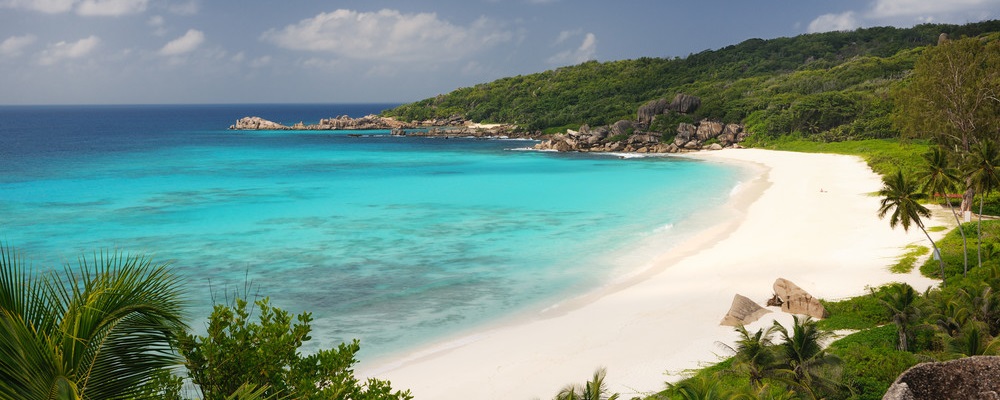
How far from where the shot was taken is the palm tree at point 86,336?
17.2 ft

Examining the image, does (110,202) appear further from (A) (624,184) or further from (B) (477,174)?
(A) (624,184)

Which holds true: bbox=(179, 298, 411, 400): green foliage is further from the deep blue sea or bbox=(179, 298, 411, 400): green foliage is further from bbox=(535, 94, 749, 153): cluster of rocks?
bbox=(535, 94, 749, 153): cluster of rocks

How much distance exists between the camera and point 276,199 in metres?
58.0

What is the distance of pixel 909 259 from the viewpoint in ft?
100

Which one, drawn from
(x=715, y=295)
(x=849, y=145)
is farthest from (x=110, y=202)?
(x=849, y=145)

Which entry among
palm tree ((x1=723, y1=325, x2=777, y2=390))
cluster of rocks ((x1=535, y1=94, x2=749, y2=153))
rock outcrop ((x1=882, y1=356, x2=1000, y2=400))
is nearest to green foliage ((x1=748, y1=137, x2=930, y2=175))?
cluster of rocks ((x1=535, y1=94, x2=749, y2=153))

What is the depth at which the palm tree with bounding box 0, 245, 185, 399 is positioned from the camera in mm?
5254

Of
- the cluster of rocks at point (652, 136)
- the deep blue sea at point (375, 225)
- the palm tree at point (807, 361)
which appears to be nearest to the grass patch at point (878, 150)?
the cluster of rocks at point (652, 136)

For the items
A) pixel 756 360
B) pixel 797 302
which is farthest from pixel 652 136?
pixel 756 360

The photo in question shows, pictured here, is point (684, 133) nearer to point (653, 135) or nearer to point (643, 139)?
point (653, 135)

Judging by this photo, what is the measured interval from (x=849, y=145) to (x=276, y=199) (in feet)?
228

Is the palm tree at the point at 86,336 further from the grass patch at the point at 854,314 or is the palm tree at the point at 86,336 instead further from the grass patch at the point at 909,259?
the grass patch at the point at 909,259

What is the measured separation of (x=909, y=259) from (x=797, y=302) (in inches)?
385

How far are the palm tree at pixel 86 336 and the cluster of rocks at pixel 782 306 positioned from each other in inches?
812
